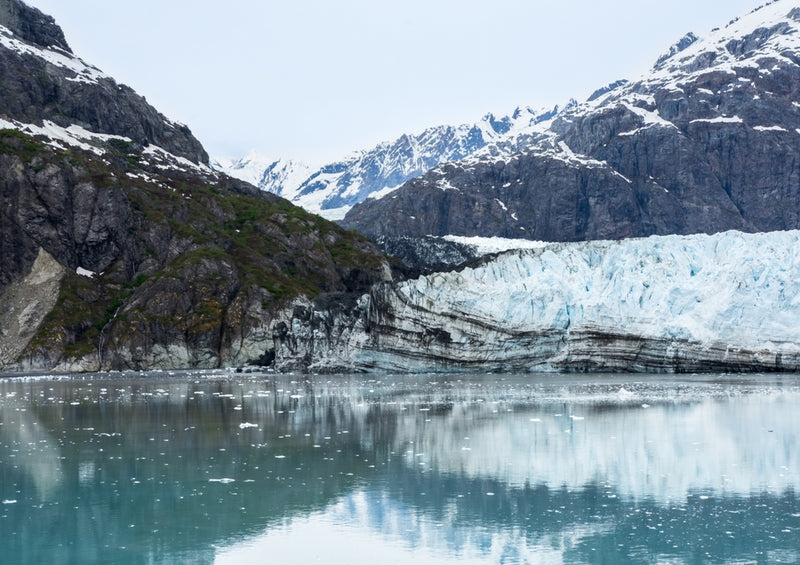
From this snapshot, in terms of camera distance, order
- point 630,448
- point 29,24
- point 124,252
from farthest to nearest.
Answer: point 29,24 < point 124,252 < point 630,448

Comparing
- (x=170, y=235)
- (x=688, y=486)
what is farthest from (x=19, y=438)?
(x=170, y=235)

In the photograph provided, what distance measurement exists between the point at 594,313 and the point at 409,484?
132 feet

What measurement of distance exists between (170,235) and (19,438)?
7673 cm

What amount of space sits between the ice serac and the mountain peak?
337 feet

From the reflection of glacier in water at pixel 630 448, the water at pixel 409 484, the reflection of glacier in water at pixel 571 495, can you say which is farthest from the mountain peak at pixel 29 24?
the reflection of glacier in water at pixel 571 495

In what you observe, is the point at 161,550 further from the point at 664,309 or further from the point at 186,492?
the point at 664,309

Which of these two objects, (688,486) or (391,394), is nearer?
(688,486)

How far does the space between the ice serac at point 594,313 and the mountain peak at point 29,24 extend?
103 meters

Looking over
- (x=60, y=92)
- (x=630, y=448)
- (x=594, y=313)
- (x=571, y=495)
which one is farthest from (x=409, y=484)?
(x=60, y=92)

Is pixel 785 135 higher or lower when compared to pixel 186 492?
higher

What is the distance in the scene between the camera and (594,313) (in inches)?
2256

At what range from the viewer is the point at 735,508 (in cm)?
1611

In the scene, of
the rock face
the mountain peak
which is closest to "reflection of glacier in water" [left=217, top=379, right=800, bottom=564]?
the rock face

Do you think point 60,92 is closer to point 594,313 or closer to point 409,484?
point 594,313
